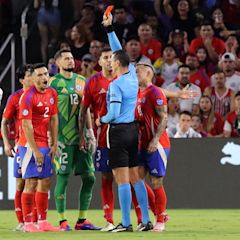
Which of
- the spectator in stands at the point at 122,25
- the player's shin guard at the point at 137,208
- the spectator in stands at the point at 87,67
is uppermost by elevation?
the spectator in stands at the point at 122,25

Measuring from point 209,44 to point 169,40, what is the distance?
0.87m

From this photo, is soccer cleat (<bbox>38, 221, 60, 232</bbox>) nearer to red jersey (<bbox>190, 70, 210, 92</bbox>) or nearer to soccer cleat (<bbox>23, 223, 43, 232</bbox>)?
soccer cleat (<bbox>23, 223, 43, 232</bbox>)

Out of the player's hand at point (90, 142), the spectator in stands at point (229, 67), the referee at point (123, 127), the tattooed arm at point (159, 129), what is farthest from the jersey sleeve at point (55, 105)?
the spectator in stands at point (229, 67)

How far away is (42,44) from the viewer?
75.2ft

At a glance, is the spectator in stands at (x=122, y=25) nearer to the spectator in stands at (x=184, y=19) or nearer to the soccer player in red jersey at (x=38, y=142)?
the spectator in stands at (x=184, y=19)

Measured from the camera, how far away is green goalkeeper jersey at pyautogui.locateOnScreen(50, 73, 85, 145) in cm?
1491

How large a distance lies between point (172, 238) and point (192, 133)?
6303 millimetres

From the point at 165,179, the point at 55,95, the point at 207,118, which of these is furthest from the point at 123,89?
the point at 207,118

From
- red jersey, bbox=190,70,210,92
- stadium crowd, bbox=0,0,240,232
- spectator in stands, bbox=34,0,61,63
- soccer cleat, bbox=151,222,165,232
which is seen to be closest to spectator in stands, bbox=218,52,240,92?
red jersey, bbox=190,70,210,92

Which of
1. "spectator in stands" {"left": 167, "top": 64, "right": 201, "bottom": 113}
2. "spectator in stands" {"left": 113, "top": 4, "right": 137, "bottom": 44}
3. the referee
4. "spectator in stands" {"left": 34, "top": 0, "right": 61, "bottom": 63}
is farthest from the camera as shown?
"spectator in stands" {"left": 34, "top": 0, "right": 61, "bottom": 63}

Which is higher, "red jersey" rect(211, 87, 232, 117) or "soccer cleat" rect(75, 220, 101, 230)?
"red jersey" rect(211, 87, 232, 117)

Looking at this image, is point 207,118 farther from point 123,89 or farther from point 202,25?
point 123,89

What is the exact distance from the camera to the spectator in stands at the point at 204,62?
70.6 ft

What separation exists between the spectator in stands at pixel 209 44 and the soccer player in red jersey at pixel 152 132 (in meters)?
7.54
